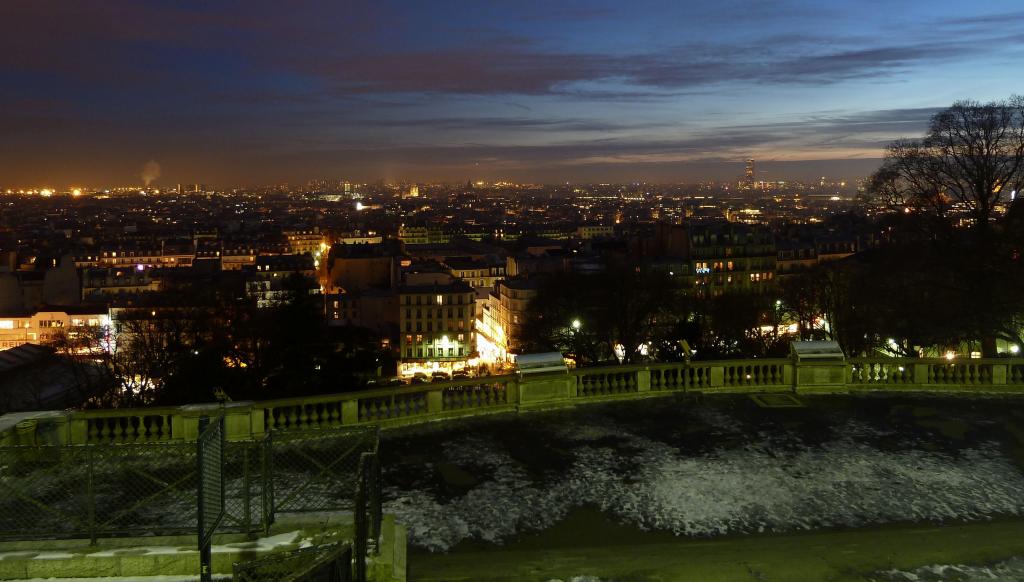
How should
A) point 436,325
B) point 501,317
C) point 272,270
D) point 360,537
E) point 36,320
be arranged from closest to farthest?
point 360,537, point 36,320, point 501,317, point 436,325, point 272,270

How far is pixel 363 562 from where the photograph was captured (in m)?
6.84

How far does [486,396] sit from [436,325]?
2969 inches

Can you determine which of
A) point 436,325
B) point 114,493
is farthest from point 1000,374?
point 436,325

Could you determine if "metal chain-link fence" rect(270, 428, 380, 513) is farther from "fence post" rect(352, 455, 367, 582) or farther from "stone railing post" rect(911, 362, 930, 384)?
"stone railing post" rect(911, 362, 930, 384)

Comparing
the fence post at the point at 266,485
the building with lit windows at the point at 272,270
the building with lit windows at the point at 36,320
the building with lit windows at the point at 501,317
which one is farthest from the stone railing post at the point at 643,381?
the building with lit windows at the point at 272,270

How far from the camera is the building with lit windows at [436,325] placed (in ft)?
294

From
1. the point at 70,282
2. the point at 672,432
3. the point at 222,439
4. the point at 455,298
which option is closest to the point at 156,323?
the point at 672,432

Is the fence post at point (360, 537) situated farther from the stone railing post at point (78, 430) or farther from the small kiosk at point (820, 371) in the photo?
the small kiosk at point (820, 371)

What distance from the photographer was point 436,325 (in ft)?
297

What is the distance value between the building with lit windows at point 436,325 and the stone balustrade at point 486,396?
72.9 meters

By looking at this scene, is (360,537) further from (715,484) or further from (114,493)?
(715,484)

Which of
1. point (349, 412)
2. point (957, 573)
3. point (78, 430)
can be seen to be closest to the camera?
point (957, 573)

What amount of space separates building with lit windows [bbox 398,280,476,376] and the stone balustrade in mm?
72858

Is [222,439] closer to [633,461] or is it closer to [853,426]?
[633,461]
